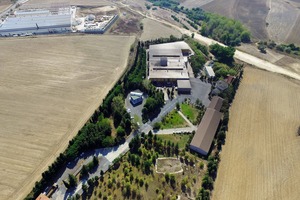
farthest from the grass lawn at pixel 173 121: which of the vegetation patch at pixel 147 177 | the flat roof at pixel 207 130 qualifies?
the vegetation patch at pixel 147 177

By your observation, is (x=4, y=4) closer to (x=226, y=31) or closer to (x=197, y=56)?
(x=197, y=56)

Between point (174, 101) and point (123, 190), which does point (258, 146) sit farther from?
point (123, 190)

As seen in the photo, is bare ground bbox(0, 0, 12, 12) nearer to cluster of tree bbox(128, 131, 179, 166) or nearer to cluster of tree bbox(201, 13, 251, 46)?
cluster of tree bbox(201, 13, 251, 46)

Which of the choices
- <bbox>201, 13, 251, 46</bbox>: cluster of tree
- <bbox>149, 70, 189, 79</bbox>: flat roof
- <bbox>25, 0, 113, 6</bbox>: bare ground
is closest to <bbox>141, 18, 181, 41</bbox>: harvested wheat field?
<bbox>201, 13, 251, 46</bbox>: cluster of tree

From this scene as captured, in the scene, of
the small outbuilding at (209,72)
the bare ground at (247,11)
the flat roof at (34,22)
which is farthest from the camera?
the bare ground at (247,11)

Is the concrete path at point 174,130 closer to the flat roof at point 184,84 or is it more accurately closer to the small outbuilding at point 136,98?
the small outbuilding at point 136,98

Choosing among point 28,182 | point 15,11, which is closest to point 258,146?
point 28,182
